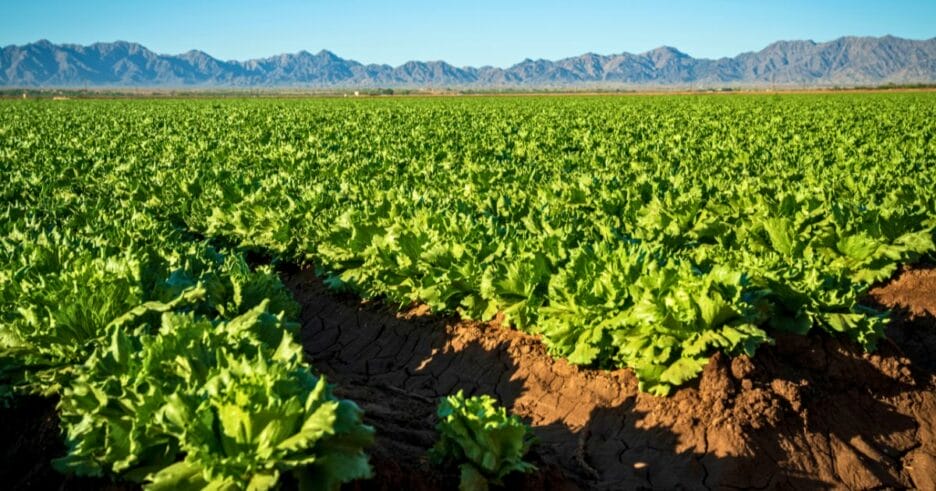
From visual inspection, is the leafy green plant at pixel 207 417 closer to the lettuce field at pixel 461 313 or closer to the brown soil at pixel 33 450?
the lettuce field at pixel 461 313

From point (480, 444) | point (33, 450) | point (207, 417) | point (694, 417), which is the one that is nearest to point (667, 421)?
point (694, 417)

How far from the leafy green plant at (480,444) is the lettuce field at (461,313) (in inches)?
0.6

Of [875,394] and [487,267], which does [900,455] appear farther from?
[487,267]

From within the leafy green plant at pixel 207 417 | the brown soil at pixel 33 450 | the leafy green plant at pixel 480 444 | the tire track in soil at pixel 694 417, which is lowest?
the tire track in soil at pixel 694 417

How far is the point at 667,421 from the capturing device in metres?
5.29

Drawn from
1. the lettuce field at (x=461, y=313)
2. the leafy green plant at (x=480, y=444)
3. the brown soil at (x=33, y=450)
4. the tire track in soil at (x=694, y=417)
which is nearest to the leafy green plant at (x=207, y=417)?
the lettuce field at (x=461, y=313)

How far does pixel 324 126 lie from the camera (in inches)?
1188

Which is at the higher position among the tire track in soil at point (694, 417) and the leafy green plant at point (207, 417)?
the leafy green plant at point (207, 417)

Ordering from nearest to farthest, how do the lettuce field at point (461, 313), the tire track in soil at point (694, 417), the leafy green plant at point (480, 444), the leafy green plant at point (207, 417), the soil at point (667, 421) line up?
the leafy green plant at point (207, 417) → the lettuce field at point (461, 313) → the leafy green plant at point (480, 444) → the soil at point (667, 421) → the tire track in soil at point (694, 417)

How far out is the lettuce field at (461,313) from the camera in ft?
11.8

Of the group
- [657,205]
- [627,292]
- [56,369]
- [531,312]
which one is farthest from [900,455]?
[56,369]

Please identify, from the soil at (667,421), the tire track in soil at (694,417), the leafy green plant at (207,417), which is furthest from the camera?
the tire track in soil at (694,417)

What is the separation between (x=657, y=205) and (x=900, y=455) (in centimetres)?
491

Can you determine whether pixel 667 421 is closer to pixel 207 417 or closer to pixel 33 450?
pixel 207 417
